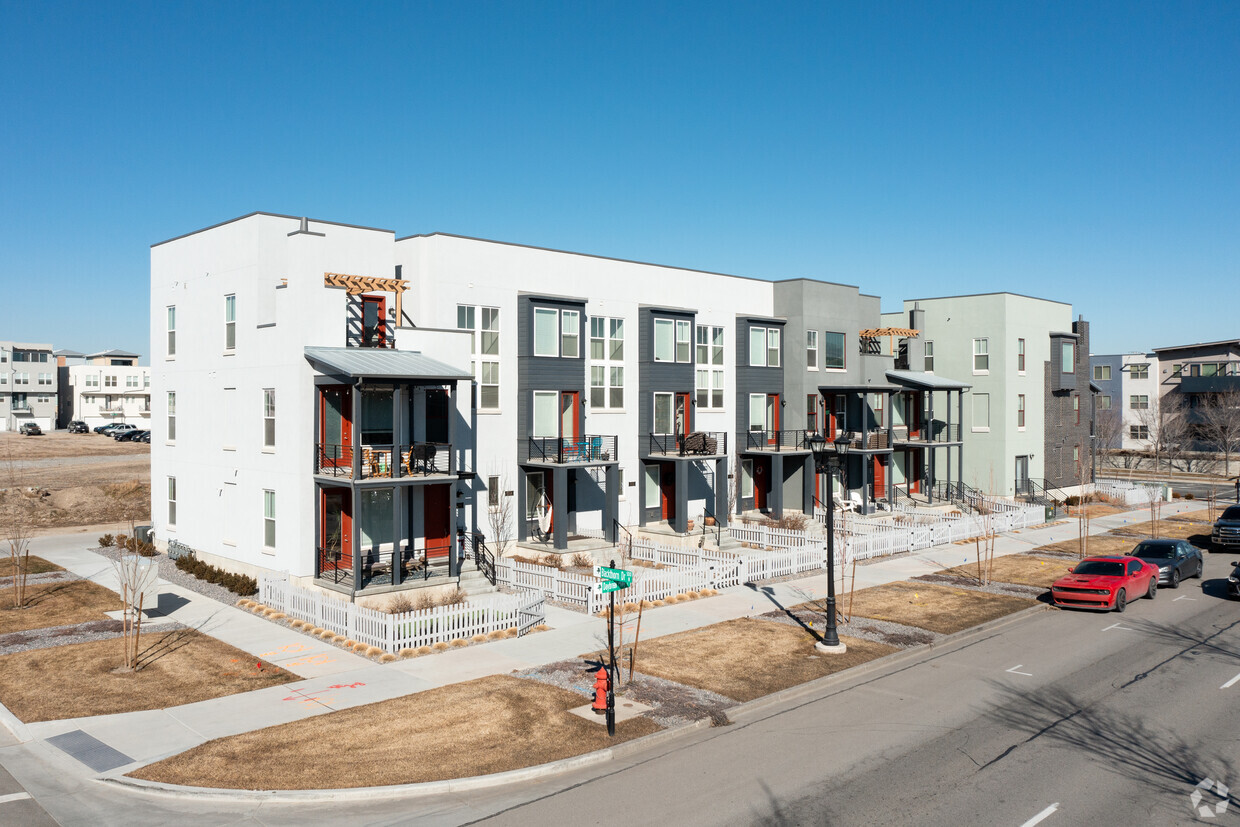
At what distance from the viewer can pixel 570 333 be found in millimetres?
34500

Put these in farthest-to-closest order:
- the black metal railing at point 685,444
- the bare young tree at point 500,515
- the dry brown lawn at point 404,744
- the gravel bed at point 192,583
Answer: the black metal railing at point 685,444 < the bare young tree at point 500,515 < the gravel bed at point 192,583 < the dry brown lawn at point 404,744

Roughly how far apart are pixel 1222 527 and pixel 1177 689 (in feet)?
80.5

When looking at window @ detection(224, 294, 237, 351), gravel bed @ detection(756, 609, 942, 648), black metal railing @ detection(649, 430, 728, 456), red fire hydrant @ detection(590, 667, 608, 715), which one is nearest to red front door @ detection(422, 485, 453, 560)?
window @ detection(224, 294, 237, 351)

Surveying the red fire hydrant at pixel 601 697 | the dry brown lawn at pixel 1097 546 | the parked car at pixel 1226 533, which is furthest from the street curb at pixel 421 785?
the parked car at pixel 1226 533

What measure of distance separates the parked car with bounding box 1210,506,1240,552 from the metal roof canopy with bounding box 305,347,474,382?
33.0 m

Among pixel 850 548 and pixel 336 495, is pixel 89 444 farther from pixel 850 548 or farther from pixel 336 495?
pixel 850 548

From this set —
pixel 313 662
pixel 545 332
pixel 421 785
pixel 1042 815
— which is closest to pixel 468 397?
pixel 545 332

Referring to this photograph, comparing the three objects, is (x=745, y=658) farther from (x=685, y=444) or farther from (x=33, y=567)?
(x=33, y=567)

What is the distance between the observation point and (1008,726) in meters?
15.2

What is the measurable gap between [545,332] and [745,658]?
17506 millimetres

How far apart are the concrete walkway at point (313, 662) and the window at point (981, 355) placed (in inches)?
933

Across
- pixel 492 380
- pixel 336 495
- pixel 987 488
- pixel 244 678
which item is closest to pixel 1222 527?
pixel 987 488

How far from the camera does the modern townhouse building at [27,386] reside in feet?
332

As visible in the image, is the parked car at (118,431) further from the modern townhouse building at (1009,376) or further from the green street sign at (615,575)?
the green street sign at (615,575)
